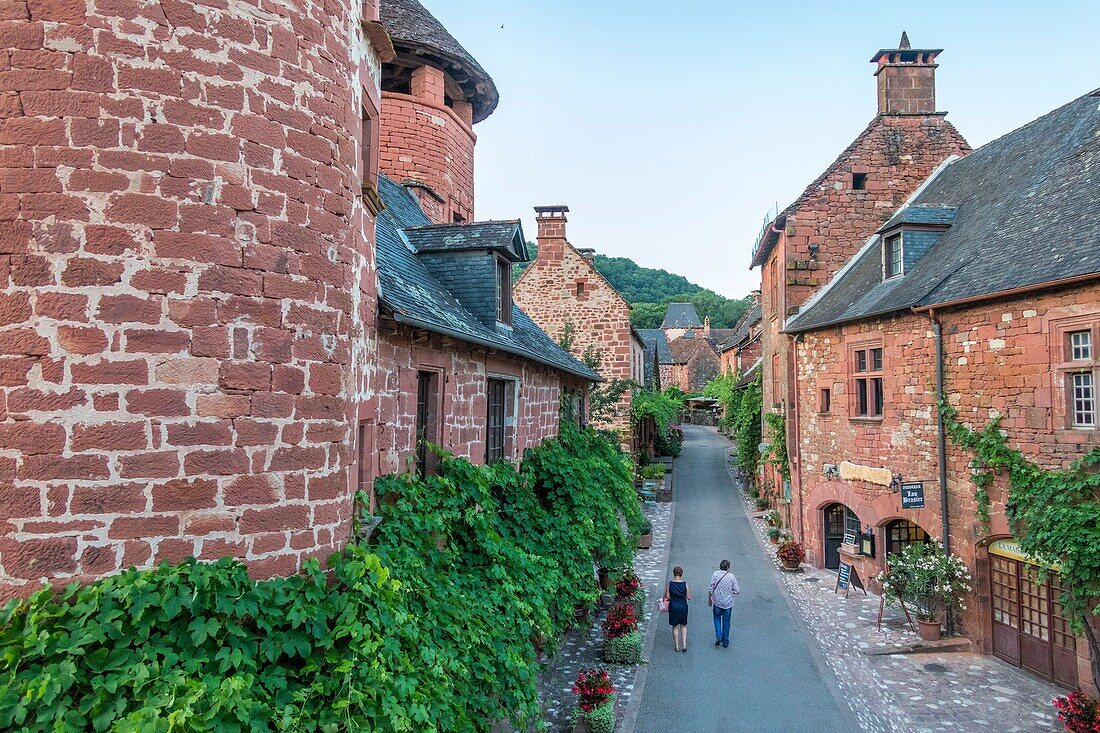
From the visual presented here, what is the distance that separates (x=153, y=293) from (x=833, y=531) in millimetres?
16771

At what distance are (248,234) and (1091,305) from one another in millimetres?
11170

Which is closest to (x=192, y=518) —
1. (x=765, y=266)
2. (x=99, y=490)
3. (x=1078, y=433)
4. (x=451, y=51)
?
(x=99, y=490)

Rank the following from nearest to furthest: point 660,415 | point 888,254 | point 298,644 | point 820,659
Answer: point 298,644
point 820,659
point 888,254
point 660,415

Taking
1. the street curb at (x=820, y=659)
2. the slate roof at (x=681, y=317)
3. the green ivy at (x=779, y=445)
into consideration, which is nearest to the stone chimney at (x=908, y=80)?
the green ivy at (x=779, y=445)

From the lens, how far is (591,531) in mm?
10242

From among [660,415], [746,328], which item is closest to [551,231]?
[660,415]

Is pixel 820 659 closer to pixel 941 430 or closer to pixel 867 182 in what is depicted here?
pixel 941 430

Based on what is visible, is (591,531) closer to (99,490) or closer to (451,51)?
(99,490)

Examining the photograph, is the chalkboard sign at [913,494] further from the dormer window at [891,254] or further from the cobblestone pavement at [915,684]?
the dormer window at [891,254]

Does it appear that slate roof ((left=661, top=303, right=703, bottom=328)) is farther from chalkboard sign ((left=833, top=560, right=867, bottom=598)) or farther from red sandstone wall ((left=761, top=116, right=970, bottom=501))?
chalkboard sign ((left=833, top=560, right=867, bottom=598))

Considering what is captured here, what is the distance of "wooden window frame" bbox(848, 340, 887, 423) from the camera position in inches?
570

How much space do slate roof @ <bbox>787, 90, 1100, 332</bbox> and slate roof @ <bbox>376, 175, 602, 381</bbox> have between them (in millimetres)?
7484

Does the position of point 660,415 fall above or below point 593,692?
above

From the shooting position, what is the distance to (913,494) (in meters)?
13.0
